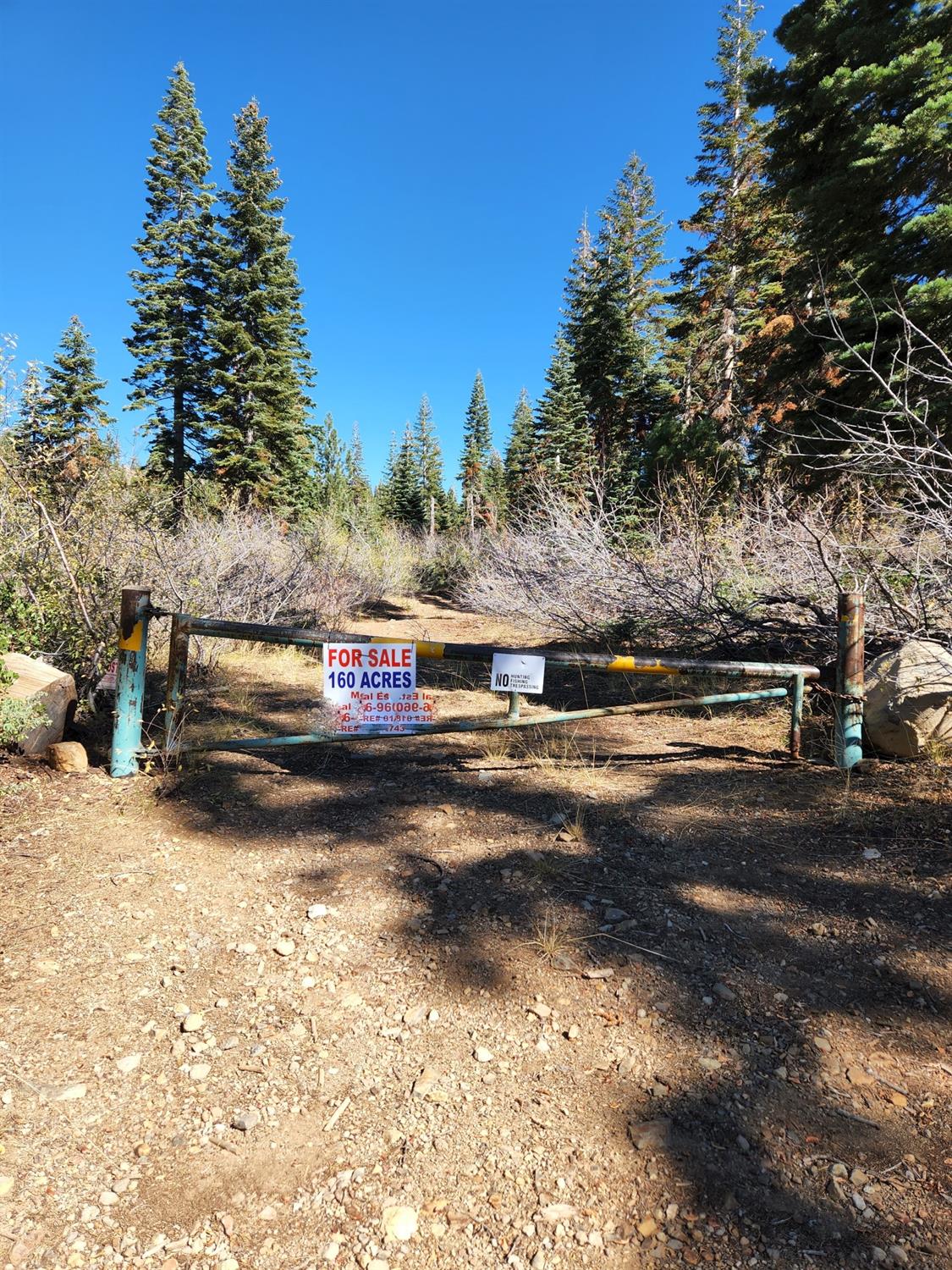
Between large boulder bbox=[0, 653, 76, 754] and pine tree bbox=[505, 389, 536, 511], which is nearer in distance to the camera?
large boulder bbox=[0, 653, 76, 754]

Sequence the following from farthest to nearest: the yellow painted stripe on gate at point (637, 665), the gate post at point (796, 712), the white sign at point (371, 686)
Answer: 1. the gate post at point (796, 712)
2. the yellow painted stripe on gate at point (637, 665)
3. the white sign at point (371, 686)

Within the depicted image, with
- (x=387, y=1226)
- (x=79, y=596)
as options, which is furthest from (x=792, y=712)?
(x=79, y=596)

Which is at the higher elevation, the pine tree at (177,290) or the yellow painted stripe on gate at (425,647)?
the pine tree at (177,290)

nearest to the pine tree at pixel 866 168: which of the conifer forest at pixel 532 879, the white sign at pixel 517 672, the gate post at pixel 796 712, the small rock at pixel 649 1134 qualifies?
the conifer forest at pixel 532 879

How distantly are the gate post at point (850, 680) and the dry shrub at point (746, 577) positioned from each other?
0.32 m

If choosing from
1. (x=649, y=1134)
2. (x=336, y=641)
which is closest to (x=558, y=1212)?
(x=649, y=1134)

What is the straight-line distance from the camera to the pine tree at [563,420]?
33812mm

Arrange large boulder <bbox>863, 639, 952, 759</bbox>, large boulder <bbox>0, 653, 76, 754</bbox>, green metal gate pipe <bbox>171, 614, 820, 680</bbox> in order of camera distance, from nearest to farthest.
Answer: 1. green metal gate pipe <bbox>171, 614, 820, 680</bbox>
2. large boulder <bbox>0, 653, 76, 754</bbox>
3. large boulder <bbox>863, 639, 952, 759</bbox>

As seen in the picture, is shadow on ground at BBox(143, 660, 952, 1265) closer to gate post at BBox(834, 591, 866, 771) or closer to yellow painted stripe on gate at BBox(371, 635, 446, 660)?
gate post at BBox(834, 591, 866, 771)

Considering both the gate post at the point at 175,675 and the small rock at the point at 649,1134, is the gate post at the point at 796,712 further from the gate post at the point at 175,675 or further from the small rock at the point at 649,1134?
the gate post at the point at 175,675

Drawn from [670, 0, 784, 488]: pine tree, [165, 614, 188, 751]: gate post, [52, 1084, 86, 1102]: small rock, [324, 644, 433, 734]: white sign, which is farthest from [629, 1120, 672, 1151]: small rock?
[670, 0, 784, 488]: pine tree

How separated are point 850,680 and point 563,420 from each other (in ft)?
111

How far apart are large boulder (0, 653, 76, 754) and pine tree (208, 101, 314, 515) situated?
745 inches

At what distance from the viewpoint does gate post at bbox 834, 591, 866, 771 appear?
15.0ft
